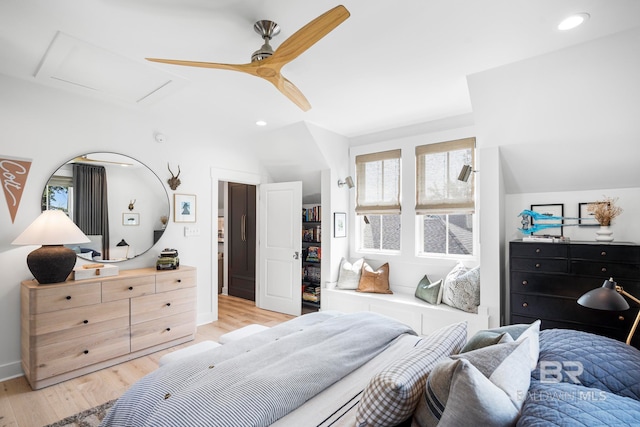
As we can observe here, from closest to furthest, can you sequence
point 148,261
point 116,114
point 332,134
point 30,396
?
1. point 30,396
2. point 116,114
3. point 148,261
4. point 332,134

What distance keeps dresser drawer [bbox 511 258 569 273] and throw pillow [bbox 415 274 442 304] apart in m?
0.86

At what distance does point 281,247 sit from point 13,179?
298 centimetres

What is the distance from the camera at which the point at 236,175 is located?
4.51 meters

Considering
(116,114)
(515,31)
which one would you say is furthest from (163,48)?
(515,31)

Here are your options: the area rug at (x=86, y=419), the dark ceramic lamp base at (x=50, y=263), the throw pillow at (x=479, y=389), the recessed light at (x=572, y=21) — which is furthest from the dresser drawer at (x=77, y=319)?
the recessed light at (x=572, y=21)

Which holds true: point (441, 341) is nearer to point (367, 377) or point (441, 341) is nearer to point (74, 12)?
point (367, 377)

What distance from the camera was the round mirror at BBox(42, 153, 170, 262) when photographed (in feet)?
9.80

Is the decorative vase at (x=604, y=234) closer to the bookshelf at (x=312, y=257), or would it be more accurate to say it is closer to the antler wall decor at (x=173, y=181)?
the bookshelf at (x=312, y=257)

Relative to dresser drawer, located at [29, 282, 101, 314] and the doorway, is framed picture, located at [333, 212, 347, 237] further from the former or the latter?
dresser drawer, located at [29, 282, 101, 314]

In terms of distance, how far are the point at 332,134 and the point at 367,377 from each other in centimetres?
341

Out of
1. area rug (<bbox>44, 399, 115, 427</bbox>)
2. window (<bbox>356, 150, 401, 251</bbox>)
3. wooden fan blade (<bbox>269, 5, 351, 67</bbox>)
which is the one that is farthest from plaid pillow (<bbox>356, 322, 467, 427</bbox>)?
window (<bbox>356, 150, 401, 251</bbox>)

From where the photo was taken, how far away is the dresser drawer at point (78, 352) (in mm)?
2479

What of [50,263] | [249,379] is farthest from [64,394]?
[249,379]

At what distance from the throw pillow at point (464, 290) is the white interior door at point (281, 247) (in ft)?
6.65
